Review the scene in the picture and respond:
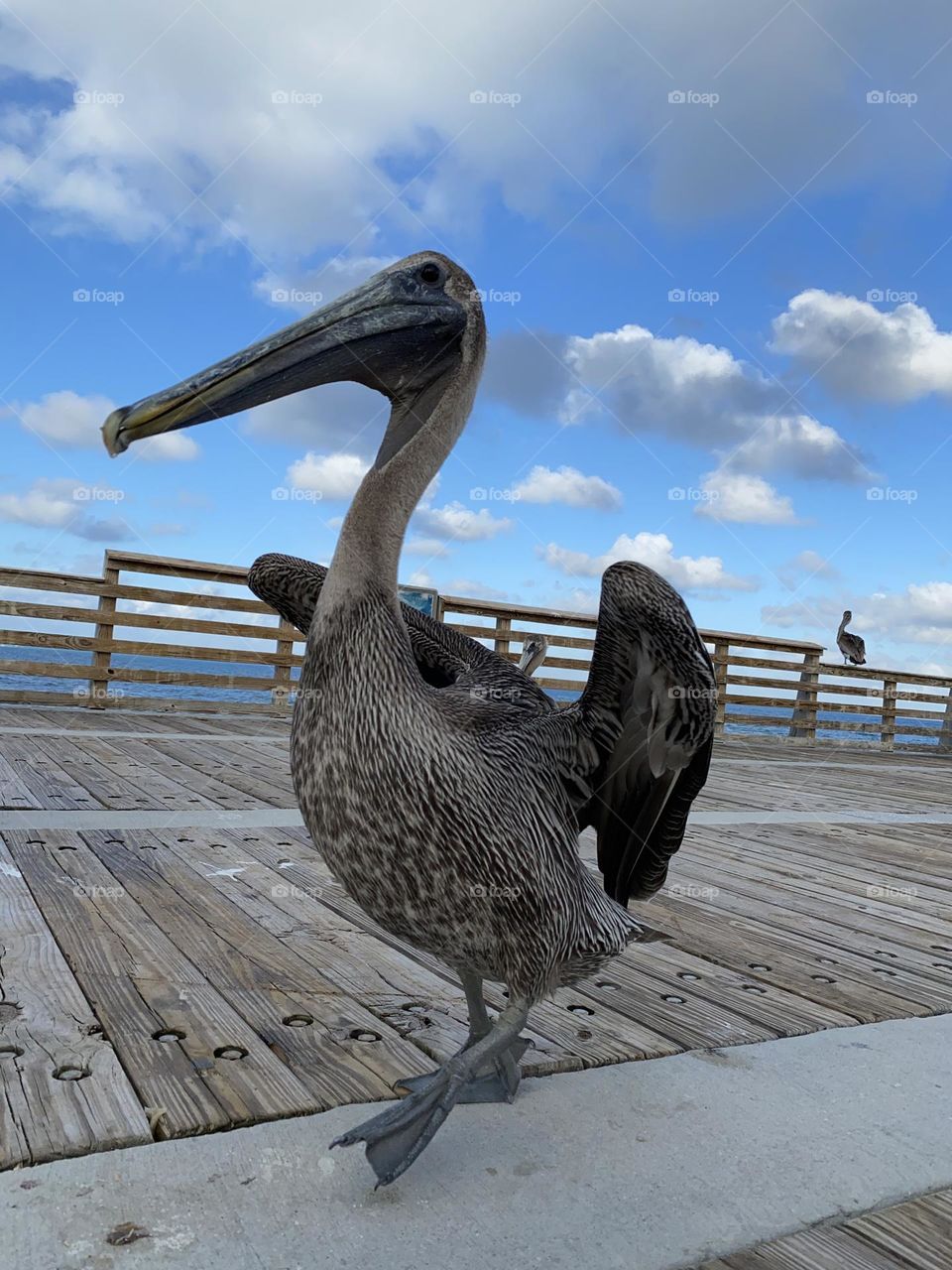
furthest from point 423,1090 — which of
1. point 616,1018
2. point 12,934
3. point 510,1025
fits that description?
point 12,934

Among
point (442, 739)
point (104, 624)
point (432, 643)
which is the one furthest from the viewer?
point (104, 624)

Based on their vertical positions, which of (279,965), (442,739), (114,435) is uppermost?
(114,435)

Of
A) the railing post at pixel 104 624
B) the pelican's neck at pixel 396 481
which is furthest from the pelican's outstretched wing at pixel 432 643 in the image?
the railing post at pixel 104 624

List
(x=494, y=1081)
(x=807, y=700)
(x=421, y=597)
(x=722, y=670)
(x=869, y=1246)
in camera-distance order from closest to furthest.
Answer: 1. (x=869, y=1246)
2. (x=494, y=1081)
3. (x=421, y=597)
4. (x=722, y=670)
5. (x=807, y=700)

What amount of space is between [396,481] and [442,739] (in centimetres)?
61

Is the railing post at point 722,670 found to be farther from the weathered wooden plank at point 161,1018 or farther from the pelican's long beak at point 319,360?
the pelican's long beak at point 319,360

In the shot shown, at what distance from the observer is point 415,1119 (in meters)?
1.70

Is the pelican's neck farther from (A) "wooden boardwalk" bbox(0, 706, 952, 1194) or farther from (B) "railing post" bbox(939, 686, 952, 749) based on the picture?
(B) "railing post" bbox(939, 686, 952, 749)

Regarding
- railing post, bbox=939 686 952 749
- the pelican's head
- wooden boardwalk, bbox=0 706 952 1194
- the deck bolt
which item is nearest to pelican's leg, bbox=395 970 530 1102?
wooden boardwalk, bbox=0 706 952 1194

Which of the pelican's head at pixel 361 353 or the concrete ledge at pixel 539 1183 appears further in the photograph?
the pelican's head at pixel 361 353

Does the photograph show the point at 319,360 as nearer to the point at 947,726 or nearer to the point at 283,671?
the point at 283,671

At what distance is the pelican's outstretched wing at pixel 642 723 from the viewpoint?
195 cm

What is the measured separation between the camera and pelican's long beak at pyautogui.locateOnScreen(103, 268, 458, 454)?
1.84 meters

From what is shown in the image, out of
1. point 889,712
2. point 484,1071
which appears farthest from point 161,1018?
point 889,712
